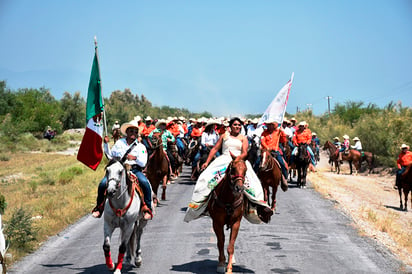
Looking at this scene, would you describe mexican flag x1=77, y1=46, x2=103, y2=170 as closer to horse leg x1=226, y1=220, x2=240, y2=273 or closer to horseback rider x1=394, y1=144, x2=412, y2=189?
horse leg x1=226, y1=220, x2=240, y2=273

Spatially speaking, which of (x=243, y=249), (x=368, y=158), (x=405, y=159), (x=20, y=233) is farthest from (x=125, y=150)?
(x=368, y=158)

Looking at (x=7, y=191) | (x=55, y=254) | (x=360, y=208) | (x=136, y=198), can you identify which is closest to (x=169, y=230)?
(x=55, y=254)

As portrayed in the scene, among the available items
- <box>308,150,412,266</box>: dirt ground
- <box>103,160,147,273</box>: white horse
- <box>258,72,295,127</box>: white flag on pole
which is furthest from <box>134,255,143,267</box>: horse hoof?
<box>258,72,295,127</box>: white flag on pole

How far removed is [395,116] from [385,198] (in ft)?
57.6

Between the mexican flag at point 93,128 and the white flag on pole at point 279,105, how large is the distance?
6922 mm

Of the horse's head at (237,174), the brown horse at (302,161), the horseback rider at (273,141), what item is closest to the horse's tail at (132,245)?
the horse's head at (237,174)

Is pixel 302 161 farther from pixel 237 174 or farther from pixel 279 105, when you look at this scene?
pixel 237 174

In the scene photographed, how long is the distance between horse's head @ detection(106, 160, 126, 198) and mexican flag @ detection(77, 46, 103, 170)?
153 cm

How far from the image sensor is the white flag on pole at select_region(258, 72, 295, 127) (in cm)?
1742

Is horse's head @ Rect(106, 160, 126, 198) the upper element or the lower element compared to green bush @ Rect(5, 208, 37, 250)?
upper

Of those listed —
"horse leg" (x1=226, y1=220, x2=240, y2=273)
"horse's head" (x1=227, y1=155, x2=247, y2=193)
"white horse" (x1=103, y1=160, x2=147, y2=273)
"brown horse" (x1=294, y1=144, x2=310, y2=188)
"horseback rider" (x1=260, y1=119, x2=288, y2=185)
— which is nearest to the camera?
"white horse" (x1=103, y1=160, x2=147, y2=273)

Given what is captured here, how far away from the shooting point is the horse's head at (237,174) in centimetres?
973

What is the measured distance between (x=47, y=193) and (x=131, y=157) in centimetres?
1639

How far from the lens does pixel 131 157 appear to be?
33.6ft
